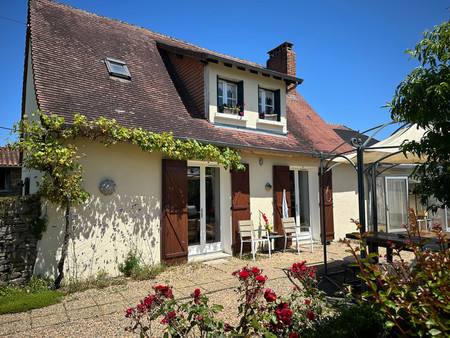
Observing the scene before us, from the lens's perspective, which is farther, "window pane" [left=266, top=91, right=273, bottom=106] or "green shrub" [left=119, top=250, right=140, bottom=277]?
"window pane" [left=266, top=91, right=273, bottom=106]

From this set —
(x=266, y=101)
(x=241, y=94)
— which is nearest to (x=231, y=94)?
(x=241, y=94)

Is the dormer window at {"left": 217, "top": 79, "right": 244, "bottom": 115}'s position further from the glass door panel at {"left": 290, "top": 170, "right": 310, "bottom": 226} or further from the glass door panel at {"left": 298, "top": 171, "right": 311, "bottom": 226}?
the glass door panel at {"left": 298, "top": 171, "right": 311, "bottom": 226}

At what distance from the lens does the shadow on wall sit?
5.44 meters

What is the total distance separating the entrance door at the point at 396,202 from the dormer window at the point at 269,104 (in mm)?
4872

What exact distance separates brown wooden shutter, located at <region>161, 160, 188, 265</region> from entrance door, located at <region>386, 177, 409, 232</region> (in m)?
7.76

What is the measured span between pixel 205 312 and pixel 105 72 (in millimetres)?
7220

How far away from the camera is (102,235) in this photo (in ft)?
19.4

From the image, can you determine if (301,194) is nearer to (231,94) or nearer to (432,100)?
(231,94)

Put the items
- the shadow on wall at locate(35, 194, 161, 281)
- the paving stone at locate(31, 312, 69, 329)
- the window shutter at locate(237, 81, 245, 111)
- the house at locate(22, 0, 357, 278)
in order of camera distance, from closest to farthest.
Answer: the paving stone at locate(31, 312, 69, 329) → the shadow on wall at locate(35, 194, 161, 281) → the house at locate(22, 0, 357, 278) → the window shutter at locate(237, 81, 245, 111)

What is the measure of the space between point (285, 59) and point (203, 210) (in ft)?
22.7

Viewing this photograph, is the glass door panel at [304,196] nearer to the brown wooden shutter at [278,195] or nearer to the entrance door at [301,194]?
the entrance door at [301,194]

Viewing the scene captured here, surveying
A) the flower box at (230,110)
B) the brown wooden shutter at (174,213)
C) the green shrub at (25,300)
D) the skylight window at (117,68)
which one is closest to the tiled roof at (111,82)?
the skylight window at (117,68)

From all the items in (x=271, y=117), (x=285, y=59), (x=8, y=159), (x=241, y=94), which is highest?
(x=285, y=59)

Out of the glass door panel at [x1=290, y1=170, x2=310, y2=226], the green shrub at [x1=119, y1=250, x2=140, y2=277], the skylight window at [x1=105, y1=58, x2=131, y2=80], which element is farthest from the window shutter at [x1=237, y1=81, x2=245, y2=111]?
the green shrub at [x1=119, y1=250, x2=140, y2=277]
